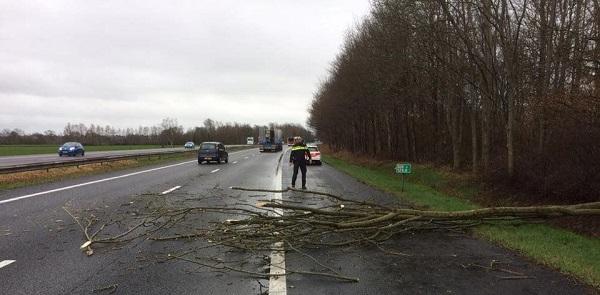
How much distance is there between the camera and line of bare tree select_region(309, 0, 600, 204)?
40.6 ft

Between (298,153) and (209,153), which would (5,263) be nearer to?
(298,153)

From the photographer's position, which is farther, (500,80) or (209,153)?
(209,153)

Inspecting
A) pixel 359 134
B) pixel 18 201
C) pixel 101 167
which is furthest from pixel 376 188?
pixel 359 134

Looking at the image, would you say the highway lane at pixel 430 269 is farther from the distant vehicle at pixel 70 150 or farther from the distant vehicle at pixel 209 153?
the distant vehicle at pixel 70 150

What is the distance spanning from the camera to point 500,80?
17359 mm

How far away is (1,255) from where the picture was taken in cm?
687

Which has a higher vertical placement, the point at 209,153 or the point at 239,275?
the point at 209,153

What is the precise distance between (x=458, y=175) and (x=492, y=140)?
763 centimetres

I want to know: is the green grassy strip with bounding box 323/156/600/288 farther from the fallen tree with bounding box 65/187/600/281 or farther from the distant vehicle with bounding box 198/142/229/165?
the distant vehicle with bounding box 198/142/229/165

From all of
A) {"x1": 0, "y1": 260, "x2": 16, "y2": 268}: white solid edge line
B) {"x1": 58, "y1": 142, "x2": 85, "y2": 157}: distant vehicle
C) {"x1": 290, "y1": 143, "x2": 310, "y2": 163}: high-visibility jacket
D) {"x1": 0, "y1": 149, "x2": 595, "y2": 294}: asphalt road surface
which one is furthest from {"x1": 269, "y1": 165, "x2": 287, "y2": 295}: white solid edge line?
{"x1": 58, "y1": 142, "x2": 85, "y2": 157}: distant vehicle

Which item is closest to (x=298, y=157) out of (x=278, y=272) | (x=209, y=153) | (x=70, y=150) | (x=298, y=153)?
(x=298, y=153)

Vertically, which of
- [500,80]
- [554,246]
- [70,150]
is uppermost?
[500,80]

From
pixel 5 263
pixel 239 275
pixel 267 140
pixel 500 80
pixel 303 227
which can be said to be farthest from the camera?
pixel 267 140

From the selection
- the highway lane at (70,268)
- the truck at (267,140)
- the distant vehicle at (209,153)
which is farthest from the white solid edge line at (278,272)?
the truck at (267,140)
